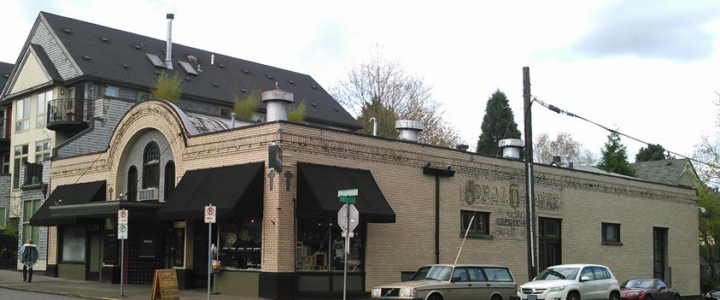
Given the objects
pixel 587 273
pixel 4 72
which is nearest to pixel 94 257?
pixel 587 273

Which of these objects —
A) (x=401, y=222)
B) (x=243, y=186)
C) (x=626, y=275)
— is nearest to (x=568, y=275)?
(x=401, y=222)

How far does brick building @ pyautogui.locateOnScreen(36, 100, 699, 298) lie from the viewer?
82.0ft

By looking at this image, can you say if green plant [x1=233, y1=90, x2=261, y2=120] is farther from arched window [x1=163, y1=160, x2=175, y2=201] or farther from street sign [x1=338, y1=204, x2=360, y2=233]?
street sign [x1=338, y1=204, x2=360, y2=233]

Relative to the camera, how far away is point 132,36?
50469 mm

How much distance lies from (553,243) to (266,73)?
92.3ft

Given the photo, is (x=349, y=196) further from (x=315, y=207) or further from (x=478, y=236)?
(x=478, y=236)

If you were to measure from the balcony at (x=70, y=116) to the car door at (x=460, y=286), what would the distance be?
2444cm

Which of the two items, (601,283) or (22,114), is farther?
(22,114)

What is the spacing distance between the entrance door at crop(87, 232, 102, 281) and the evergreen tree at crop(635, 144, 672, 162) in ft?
196

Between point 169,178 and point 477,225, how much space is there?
1162 cm

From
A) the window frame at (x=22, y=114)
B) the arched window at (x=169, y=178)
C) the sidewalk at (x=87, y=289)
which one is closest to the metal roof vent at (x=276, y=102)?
the arched window at (x=169, y=178)

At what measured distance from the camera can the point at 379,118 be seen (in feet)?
189

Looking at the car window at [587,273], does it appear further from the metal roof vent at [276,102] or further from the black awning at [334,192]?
the metal roof vent at [276,102]

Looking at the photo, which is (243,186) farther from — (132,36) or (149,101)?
(132,36)
